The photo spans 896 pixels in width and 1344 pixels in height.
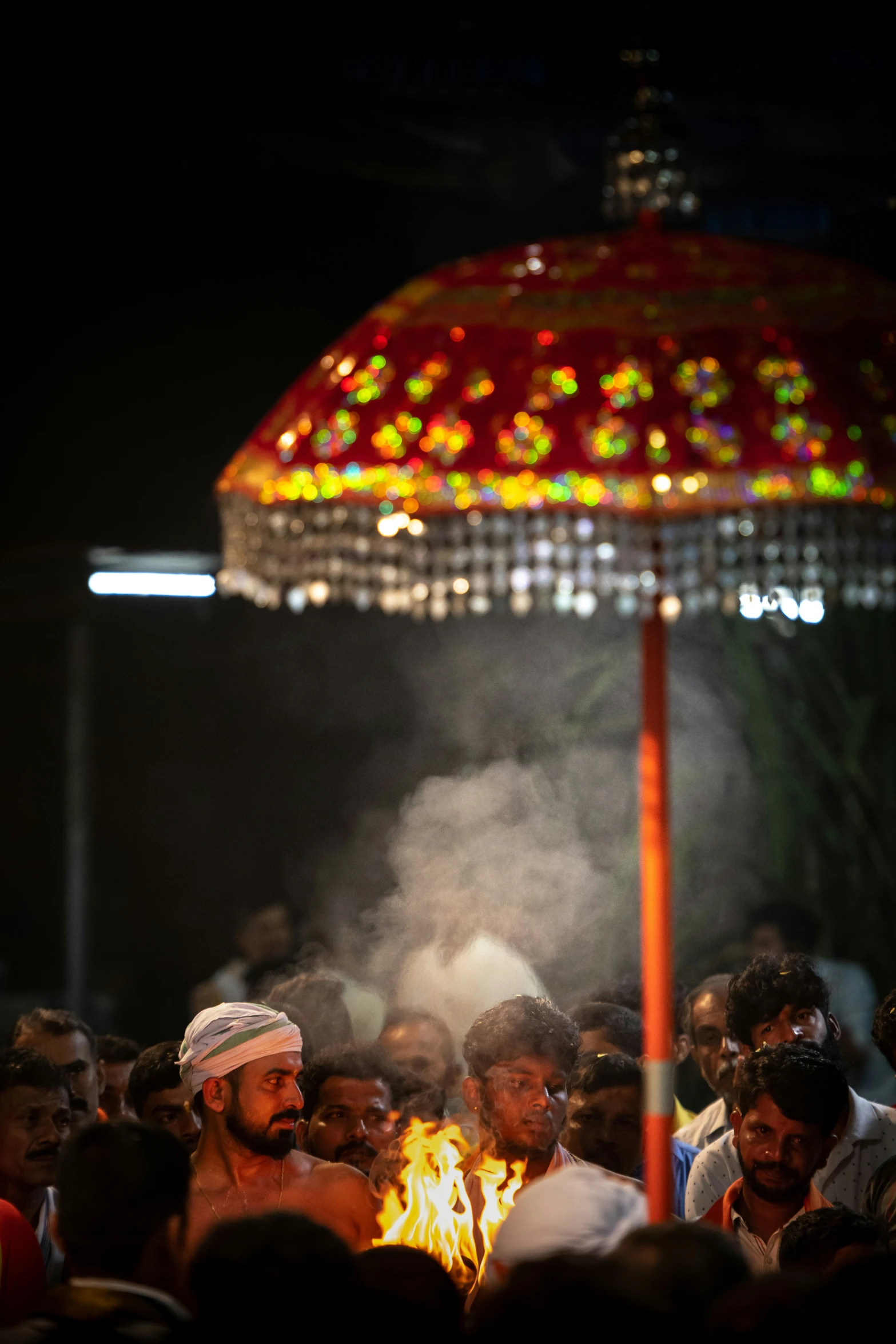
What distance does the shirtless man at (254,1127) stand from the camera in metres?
2.86

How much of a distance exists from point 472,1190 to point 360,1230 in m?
0.21

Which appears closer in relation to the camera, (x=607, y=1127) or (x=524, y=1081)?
(x=524, y=1081)

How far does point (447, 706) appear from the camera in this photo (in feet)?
22.7

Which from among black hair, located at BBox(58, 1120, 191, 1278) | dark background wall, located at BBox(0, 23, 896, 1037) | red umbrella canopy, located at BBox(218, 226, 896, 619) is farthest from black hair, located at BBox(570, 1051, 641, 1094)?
dark background wall, located at BBox(0, 23, 896, 1037)

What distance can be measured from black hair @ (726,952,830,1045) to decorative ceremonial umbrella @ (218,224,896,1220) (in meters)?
1.31

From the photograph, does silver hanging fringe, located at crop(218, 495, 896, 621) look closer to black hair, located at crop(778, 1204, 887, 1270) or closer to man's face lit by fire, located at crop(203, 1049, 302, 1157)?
black hair, located at crop(778, 1204, 887, 1270)

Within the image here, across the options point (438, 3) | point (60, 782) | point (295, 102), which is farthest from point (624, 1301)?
point (60, 782)

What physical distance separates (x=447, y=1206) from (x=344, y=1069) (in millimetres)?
545

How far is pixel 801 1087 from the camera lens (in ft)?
9.03

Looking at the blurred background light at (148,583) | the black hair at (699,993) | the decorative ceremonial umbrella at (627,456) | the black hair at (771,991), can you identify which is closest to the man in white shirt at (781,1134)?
the black hair at (771,991)

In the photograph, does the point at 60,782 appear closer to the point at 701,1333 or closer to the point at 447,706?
the point at 447,706

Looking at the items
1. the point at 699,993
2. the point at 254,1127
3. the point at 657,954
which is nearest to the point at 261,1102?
the point at 254,1127

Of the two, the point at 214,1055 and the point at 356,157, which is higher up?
the point at 356,157

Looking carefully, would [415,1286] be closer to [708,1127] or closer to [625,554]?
[625,554]
